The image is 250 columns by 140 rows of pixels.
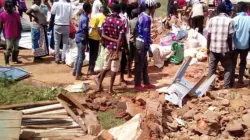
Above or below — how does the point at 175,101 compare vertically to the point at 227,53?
below

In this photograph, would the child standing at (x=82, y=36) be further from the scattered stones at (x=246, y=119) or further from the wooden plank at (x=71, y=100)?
the scattered stones at (x=246, y=119)

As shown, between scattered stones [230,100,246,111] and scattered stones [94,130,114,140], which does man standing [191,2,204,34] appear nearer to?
scattered stones [230,100,246,111]

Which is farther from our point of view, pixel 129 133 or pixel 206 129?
pixel 206 129

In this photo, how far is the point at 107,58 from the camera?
24.1 ft

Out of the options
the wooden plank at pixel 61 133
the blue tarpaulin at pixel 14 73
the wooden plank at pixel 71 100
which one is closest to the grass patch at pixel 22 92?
the blue tarpaulin at pixel 14 73

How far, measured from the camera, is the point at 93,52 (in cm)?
884

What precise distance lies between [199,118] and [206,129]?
0.28 metres

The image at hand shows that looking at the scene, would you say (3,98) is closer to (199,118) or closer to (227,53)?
(199,118)

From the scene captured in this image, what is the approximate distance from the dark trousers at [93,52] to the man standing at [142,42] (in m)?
1.35

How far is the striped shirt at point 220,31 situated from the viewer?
7.27 m

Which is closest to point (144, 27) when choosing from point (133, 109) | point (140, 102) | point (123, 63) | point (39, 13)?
point (123, 63)

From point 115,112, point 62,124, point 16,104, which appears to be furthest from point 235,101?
point 16,104

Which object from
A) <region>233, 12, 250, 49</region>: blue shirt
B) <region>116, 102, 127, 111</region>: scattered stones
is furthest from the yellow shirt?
<region>233, 12, 250, 49</region>: blue shirt

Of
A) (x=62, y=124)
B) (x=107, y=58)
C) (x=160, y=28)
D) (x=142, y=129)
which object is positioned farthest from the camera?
(x=160, y=28)
